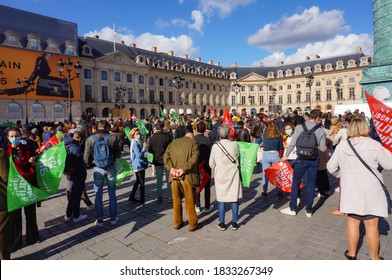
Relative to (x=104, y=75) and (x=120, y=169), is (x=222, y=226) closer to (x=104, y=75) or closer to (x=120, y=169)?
(x=120, y=169)

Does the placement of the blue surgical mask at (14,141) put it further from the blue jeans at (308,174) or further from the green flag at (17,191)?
the blue jeans at (308,174)

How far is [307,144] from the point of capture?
519cm

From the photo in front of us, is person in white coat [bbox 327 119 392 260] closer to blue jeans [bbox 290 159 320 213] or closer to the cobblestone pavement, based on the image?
the cobblestone pavement

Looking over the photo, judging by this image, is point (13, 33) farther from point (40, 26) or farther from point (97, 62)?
point (97, 62)

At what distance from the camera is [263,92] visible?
83.1 meters

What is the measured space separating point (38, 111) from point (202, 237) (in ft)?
150

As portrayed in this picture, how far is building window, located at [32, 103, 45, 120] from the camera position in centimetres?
4148

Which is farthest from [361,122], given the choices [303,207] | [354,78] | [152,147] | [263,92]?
[263,92]

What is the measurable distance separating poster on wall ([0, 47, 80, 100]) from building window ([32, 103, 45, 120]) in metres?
1.36

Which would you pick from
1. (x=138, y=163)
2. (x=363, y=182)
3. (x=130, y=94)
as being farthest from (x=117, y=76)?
(x=363, y=182)

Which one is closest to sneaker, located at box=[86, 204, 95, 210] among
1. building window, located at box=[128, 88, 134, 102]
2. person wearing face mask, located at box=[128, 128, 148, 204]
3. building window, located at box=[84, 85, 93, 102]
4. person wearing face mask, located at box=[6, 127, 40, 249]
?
person wearing face mask, located at box=[128, 128, 148, 204]

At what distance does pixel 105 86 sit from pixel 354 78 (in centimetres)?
6221

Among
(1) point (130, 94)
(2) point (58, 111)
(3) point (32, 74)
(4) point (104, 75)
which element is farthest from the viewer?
(1) point (130, 94)

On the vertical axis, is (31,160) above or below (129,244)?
above
